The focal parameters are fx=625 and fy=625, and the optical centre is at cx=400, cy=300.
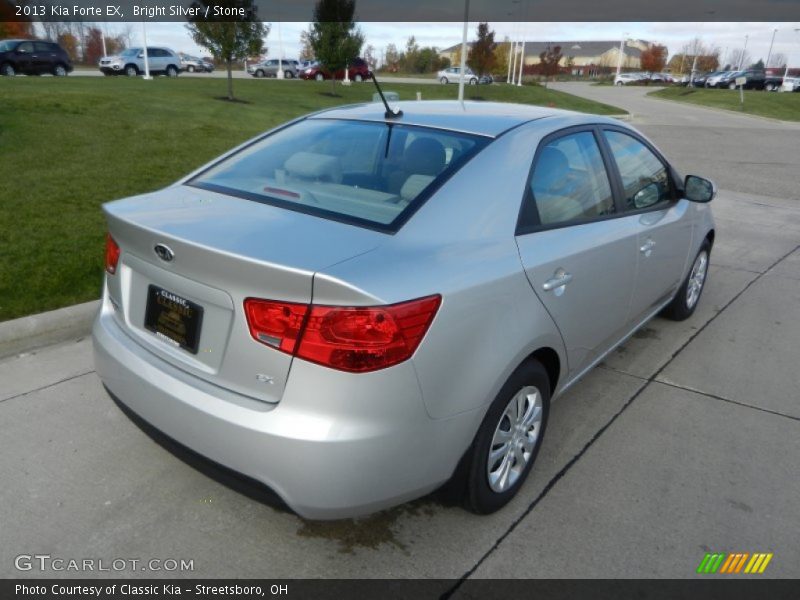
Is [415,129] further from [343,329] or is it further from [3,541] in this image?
[3,541]

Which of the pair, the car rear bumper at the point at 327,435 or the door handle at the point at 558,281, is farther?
the door handle at the point at 558,281

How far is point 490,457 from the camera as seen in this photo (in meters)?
2.49

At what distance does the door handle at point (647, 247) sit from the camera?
3471 mm

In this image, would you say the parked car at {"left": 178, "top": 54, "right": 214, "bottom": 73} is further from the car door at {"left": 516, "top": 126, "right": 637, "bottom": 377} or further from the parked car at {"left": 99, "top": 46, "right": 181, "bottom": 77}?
the car door at {"left": 516, "top": 126, "right": 637, "bottom": 377}

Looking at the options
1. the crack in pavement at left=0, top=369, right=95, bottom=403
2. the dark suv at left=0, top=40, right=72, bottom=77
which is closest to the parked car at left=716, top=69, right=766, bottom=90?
the dark suv at left=0, top=40, right=72, bottom=77

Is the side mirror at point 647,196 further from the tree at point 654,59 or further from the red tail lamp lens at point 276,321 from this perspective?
the tree at point 654,59

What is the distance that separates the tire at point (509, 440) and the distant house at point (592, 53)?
118992 millimetres

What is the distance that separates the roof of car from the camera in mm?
2857

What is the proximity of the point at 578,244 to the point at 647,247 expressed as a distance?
0.94 metres

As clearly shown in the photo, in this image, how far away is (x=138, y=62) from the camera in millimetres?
31625

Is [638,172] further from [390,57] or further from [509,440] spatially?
[390,57]

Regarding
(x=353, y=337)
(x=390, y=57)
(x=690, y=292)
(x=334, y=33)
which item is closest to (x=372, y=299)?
(x=353, y=337)

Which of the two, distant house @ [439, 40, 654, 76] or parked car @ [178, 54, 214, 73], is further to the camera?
→ distant house @ [439, 40, 654, 76]

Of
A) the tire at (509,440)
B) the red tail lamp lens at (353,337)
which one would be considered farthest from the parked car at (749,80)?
the red tail lamp lens at (353,337)
